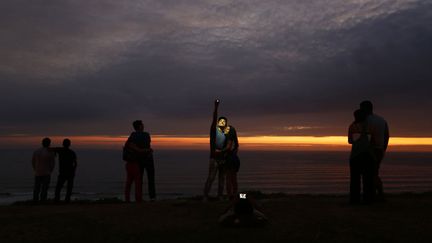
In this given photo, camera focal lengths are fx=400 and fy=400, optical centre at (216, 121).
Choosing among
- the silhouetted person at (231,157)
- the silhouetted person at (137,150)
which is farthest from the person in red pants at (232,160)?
the silhouetted person at (137,150)

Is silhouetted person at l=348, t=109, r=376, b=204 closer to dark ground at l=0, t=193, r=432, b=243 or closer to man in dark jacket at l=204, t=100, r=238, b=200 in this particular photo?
dark ground at l=0, t=193, r=432, b=243

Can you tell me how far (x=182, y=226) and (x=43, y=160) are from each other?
717 cm

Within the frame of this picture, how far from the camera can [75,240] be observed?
21.6 feet

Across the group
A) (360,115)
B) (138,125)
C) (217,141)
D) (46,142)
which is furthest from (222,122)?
(46,142)

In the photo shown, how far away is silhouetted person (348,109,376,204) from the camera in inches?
353

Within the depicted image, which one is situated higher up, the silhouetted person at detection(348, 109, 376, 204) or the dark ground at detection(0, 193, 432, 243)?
the silhouetted person at detection(348, 109, 376, 204)

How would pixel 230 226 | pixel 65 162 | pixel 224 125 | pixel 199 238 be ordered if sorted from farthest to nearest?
pixel 65 162, pixel 224 125, pixel 230 226, pixel 199 238

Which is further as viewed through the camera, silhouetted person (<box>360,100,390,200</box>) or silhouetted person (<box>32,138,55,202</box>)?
silhouetted person (<box>32,138,55,202</box>)

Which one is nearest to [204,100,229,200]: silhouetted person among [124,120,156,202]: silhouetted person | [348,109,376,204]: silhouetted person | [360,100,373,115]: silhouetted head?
[124,120,156,202]: silhouetted person

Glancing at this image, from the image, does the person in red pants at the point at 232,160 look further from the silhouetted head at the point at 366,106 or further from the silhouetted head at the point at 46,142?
the silhouetted head at the point at 46,142

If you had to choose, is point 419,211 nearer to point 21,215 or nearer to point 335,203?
point 335,203

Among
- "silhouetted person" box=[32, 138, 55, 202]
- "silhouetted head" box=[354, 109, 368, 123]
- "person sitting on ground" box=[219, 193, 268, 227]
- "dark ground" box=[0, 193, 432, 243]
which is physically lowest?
"dark ground" box=[0, 193, 432, 243]

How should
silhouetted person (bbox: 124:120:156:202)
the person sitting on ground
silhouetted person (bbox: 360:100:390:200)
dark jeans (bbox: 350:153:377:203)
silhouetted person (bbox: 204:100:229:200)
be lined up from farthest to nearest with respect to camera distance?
silhouetted person (bbox: 124:120:156:202), silhouetted person (bbox: 204:100:229:200), silhouetted person (bbox: 360:100:390:200), dark jeans (bbox: 350:153:377:203), the person sitting on ground

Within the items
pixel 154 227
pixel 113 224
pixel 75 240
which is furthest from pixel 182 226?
pixel 75 240
